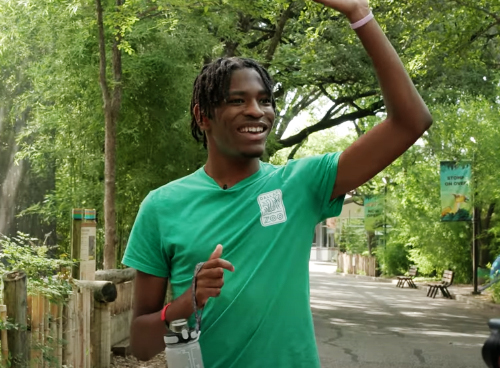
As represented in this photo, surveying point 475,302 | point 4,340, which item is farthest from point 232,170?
point 475,302

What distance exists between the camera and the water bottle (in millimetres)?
2033

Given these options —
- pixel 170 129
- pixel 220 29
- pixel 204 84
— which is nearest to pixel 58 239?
pixel 170 129

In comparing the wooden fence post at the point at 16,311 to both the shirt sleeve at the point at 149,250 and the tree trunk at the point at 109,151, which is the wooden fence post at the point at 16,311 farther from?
the tree trunk at the point at 109,151

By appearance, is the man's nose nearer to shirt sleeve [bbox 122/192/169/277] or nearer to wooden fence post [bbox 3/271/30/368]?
shirt sleeve [bbox 122/192/169/277]

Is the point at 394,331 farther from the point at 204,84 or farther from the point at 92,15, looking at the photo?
the point at 204,84

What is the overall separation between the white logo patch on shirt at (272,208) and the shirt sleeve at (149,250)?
29 cm

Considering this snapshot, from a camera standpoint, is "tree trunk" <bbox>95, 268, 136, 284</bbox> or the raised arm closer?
the raised arm

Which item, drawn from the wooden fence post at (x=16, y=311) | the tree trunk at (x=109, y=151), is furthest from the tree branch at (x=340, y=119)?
the wooden fence post at (x=16, y=311)

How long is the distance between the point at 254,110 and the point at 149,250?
48 centimetres

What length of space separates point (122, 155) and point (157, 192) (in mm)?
13109

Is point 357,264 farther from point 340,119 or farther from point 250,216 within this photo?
point 250,216

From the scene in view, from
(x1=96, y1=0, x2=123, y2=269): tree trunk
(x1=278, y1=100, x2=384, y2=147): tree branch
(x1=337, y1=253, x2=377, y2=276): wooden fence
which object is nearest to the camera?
(x1=96, y1=0, x2=123, y2=269): tree trunk

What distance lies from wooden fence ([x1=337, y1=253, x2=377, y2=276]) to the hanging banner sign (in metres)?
20.5

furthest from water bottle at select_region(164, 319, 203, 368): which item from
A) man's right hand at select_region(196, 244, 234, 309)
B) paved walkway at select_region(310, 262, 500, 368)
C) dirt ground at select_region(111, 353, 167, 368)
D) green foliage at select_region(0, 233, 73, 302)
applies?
paved walkway at select_region(310, 262, 500, 368)
